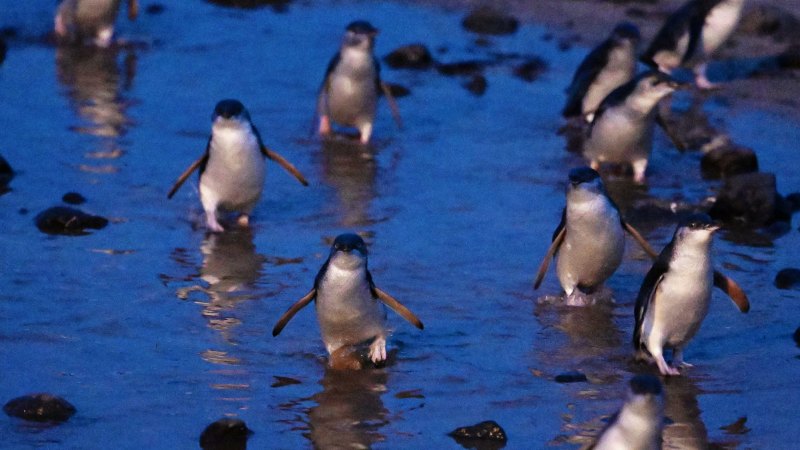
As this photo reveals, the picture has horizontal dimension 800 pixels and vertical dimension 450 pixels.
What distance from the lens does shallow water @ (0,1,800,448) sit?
5.17m

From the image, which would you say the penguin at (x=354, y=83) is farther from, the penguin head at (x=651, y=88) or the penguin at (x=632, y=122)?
the penguin head at (x=651, y=88)

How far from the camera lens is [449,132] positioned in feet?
31.8

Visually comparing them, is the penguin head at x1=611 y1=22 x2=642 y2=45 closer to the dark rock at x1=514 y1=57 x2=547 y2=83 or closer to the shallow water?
the shallow water

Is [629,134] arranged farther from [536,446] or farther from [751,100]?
[536,446]

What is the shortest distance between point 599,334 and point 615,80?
4.25 m

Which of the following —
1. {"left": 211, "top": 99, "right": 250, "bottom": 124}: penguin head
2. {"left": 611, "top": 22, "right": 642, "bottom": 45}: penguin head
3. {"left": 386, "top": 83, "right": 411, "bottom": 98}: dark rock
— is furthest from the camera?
{"left": 386, "top": 83, "right": 411, "bottom": 98}: dark rock

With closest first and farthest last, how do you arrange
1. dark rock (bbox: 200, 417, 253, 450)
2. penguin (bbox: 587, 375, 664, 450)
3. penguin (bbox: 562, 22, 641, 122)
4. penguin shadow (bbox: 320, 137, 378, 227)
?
penguin (bbox: 587, 375, 664, 450) → dark rock (bbox: 200, 417, 253, 450) → penguin shadow (bbox: 320, 137, 378, 227) → penguin (bbox: 562, 22, 641, 122)

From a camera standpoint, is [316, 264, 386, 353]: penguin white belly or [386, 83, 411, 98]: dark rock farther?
[386, 83, 411, 98]: dark rock

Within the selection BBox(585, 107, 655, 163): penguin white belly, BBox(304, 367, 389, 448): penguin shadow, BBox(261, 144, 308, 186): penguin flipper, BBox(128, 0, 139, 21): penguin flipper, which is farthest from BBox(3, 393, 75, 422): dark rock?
BBox(128, 0, 139, 21): penguin flipper

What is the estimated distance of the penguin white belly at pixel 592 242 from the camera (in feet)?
21.0

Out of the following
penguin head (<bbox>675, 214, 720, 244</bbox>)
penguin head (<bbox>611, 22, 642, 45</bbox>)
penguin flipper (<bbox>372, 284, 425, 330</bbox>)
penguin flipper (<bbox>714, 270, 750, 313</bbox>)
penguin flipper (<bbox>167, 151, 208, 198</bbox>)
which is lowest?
penguin flipper (<bbox>167, 151, 208, 198</bbox>)

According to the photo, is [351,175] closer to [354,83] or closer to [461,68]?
[354,83]

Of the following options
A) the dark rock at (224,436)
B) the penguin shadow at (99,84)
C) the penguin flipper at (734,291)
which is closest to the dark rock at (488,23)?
the penguin shadow at (99,84)

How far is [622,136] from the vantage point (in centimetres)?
869
